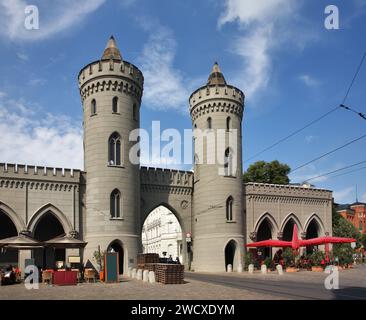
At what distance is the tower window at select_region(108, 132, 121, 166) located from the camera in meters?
39.0

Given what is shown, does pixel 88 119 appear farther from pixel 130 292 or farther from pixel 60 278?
pixel 130 292

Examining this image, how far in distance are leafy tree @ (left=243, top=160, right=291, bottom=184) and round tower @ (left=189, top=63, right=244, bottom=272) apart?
2091 cm

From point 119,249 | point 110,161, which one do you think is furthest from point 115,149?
point 119,249

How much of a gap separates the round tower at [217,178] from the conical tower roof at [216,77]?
16 centimetres

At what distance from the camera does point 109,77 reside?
39.5 meters

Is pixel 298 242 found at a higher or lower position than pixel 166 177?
lower

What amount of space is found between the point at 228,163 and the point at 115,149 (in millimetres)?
10730

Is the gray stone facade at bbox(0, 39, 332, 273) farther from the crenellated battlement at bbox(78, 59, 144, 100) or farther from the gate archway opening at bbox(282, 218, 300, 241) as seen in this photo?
Answer: the gate archway opening at bbox(282, 218, 300, 241)

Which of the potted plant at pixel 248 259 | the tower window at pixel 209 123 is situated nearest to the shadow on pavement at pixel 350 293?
the potted plant at pixel 248 259

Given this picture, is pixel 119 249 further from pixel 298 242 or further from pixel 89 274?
pixel 298 242
